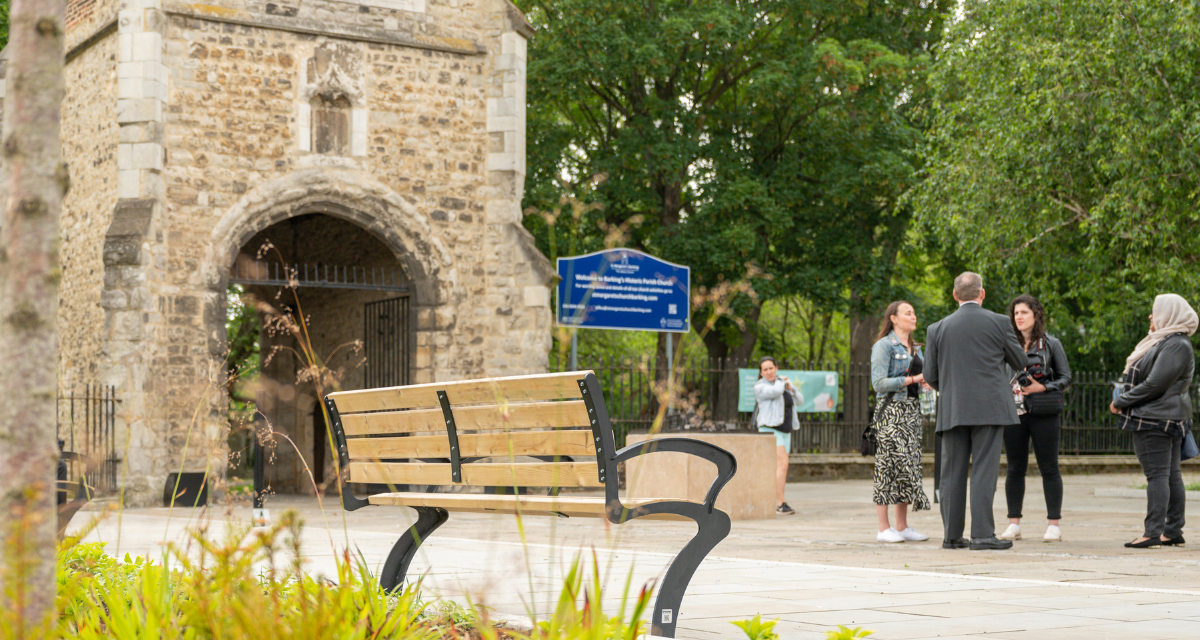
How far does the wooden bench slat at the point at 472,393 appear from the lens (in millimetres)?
4391

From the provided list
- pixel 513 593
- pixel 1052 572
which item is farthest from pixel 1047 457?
pixel 513 593

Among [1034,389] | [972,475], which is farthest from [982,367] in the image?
[1034,389]

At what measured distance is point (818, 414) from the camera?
19.9 m

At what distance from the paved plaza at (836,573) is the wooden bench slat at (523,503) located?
0.15 meters

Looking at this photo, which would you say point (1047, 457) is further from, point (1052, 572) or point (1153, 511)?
point (1052, 572)

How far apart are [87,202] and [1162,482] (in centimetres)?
1229

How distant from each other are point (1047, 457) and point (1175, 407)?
0.89 meters

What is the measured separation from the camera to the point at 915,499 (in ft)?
28.0

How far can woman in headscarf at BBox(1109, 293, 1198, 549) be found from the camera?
814cm

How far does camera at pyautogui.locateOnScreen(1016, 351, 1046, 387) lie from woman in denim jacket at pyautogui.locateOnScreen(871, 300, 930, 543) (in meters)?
0.68

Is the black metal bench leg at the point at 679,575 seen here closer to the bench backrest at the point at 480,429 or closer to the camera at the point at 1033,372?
the bench backrest at the point at 480,429

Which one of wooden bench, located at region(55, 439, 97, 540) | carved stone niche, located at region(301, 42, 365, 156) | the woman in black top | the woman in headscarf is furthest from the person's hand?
carved stone niche, located at region(301, 42, 365, 156)

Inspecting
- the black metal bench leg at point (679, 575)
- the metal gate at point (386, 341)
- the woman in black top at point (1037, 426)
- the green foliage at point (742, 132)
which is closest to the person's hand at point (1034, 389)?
the woman in black top at point (1037, 426)

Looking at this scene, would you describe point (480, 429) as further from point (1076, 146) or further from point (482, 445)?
point (1076, 146)
